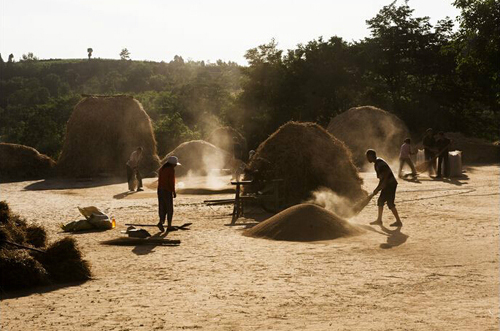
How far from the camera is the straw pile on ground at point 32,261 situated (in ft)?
29.6

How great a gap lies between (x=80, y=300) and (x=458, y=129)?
34.1m

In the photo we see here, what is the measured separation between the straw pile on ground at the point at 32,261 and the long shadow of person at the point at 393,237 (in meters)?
5.24

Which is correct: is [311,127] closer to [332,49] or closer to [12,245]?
[12,245]

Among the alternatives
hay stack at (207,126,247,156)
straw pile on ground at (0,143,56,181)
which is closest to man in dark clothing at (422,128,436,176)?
hay stack at (207,126,247,156)

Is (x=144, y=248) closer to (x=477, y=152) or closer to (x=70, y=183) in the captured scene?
(x=70, y=183)

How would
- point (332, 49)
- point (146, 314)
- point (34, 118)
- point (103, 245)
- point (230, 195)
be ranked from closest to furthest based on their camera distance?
1. point (146, 314)
2. point (103, 245)
3. point (230, 195)
4. point (332, 49)
5. point (34, 118)

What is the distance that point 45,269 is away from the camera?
9398mm

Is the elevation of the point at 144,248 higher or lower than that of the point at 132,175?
lower

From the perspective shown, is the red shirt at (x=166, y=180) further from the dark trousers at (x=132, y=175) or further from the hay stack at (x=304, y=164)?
the dark trousers at (x=132, y=175)

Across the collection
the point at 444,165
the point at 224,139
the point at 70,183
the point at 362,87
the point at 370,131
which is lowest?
the point at 70,183

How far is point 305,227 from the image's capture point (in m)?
12.7

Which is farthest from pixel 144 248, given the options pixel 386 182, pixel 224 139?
pixel 224 139

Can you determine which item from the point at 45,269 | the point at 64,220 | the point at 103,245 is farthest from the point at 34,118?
the point at 45,269

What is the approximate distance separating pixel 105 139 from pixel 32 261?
23018 mm
